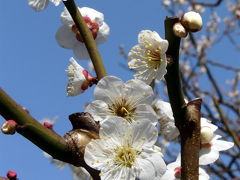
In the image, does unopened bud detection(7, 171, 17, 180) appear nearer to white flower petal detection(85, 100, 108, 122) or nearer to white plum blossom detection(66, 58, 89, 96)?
white flower petal detection(85, 100, 108, 122)

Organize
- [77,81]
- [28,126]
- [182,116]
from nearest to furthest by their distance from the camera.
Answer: [28,126], [182,116], [77,81]

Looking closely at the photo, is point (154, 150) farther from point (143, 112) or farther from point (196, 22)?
point (196, 22)

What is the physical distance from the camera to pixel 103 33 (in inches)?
55.6

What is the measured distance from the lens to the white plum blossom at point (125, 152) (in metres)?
0.92

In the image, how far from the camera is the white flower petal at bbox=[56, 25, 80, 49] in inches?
53.5

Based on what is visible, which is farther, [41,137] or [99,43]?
[99,43]

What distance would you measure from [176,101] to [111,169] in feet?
0.86

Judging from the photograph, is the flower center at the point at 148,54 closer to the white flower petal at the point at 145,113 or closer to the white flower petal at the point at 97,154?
the white flower petal at the point at 145,113

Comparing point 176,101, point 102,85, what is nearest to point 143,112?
point 102,85

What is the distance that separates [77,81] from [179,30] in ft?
1.48

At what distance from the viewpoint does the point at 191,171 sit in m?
0.78

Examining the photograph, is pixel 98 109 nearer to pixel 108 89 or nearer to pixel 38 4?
pixel 108 89

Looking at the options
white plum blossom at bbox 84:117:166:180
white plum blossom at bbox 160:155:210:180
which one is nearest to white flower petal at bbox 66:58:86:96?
white plum blossom at bbox 84:117:166:180

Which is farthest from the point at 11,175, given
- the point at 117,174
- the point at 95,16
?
the point at 95,16
